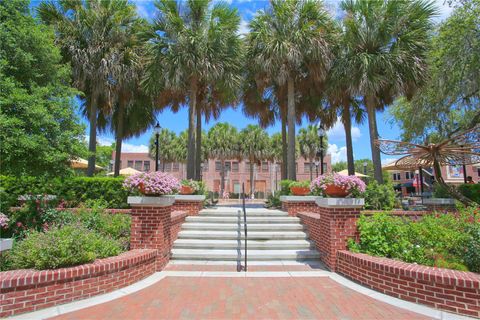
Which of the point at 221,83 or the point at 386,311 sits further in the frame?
the point at 221,83

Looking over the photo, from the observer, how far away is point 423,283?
396cm

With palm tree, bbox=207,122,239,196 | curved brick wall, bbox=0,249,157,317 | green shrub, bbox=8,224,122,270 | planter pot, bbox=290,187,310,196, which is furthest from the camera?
palm tree, bbox=207,122,239,196

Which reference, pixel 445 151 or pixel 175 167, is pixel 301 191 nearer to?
pixel 445 151

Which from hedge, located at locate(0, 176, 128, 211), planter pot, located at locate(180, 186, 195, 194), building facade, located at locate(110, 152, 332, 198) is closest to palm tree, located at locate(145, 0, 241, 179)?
planter pot, located at locate(180, 186, 195, 194)

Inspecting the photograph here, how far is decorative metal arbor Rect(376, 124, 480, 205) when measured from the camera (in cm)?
770

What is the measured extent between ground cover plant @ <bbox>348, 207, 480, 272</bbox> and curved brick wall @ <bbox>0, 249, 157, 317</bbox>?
13.5ft

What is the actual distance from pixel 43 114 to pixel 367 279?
681 centimetres

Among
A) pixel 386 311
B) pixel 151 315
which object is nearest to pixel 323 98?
pixel 386 311

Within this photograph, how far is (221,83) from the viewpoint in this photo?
38.9 ft

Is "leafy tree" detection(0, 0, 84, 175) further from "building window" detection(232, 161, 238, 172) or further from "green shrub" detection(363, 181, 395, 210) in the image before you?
"building window" detection(232, 161, 238, 172)

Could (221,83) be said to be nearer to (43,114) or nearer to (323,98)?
(323,98)

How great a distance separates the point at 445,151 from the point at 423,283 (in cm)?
570

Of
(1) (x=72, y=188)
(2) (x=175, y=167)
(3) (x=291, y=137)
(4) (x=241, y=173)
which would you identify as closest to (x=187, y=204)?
(1) (x=72, y=188)

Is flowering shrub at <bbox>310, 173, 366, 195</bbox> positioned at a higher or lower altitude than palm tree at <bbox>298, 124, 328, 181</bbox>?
lower
